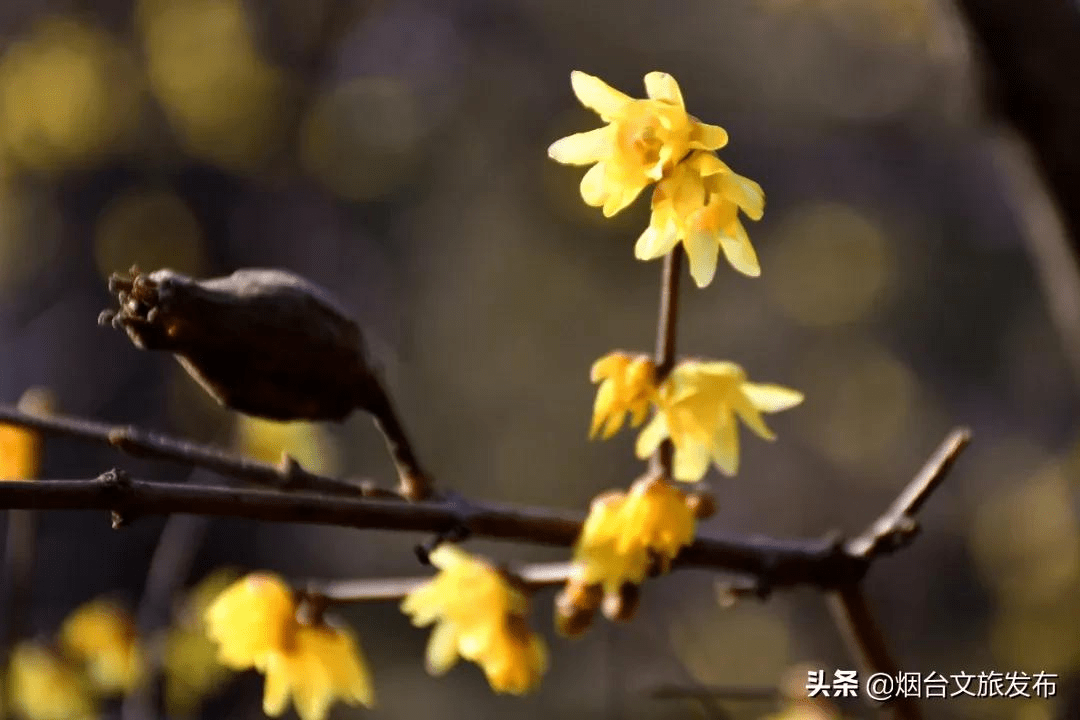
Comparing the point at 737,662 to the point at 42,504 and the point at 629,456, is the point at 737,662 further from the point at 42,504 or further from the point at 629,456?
the point at 42,504

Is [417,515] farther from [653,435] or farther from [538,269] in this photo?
[538,269]

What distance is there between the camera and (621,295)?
416 cm

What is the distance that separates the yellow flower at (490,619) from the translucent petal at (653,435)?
13 cm

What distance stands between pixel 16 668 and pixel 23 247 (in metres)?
2.84

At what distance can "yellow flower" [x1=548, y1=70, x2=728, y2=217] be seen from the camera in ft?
1.60

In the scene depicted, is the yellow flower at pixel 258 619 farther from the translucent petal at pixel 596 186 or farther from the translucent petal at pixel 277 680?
the translucent petal at pixel 596 186

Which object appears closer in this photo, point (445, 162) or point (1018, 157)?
point (1018, 157)

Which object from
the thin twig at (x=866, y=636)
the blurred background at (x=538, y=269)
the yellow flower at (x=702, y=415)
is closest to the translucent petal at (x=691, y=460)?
the yellow flower at (x=702, y=415)

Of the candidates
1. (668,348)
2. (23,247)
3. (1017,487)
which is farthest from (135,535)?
(668,348)


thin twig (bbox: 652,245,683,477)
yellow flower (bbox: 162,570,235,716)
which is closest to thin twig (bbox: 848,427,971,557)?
thin twig (bbox: 652,245,683,477)

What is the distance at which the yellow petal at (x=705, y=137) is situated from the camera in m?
0.49

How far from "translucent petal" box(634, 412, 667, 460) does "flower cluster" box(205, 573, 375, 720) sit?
0.73ft

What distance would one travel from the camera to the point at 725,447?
59 cm

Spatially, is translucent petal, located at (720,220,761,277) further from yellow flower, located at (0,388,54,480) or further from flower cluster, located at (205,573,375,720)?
yellow flower, located at (0,388,54,480)
